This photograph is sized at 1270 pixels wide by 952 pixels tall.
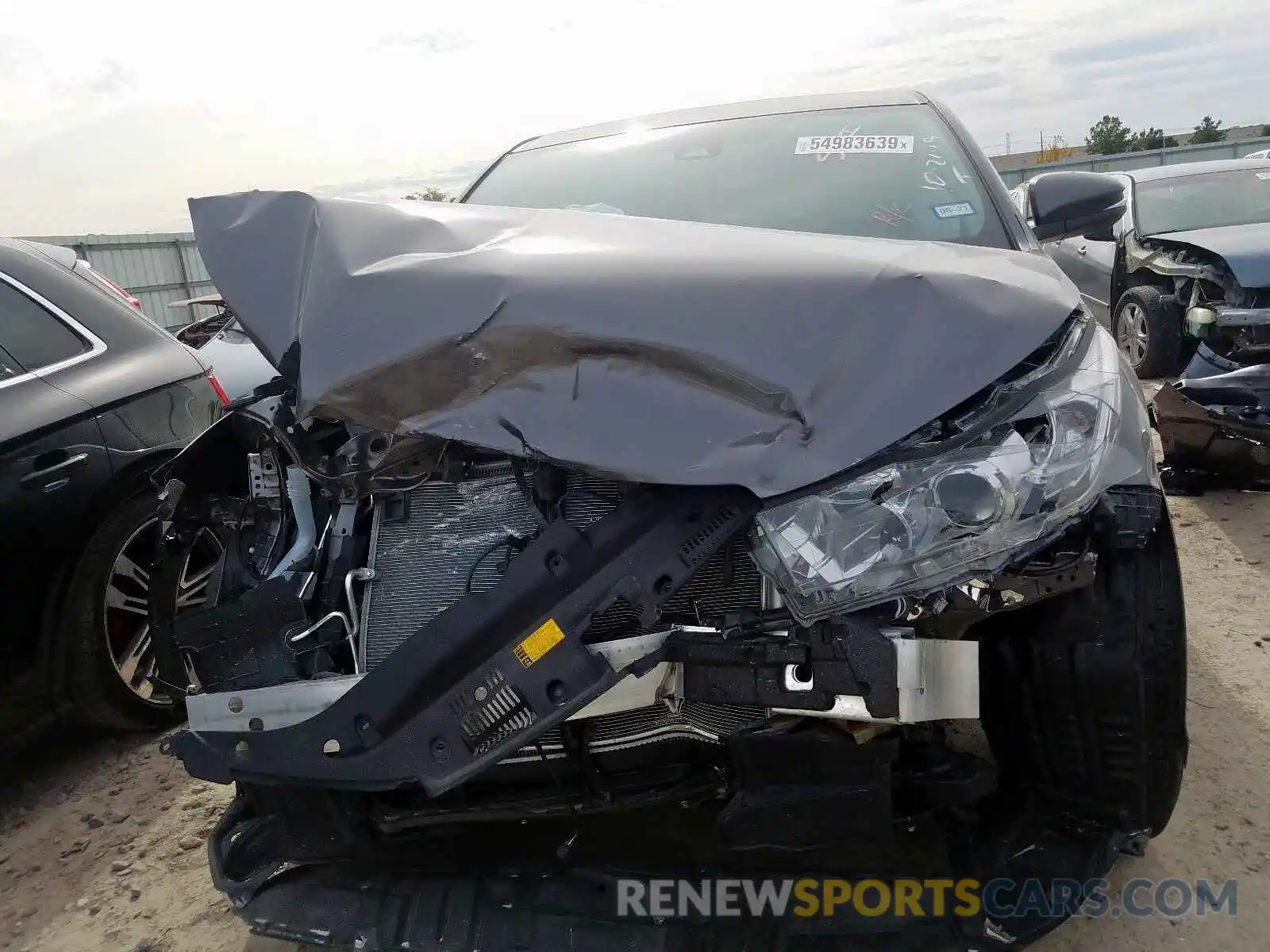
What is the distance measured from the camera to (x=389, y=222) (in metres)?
1.95

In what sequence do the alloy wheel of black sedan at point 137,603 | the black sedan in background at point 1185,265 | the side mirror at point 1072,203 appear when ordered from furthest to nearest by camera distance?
the black sedan in background at point 1185,265, the alloy wheel of black sedan at point 137,603, the side mirror at point 1072,203

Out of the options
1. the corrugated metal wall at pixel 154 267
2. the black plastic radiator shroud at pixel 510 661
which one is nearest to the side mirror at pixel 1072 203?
the black plastic radiator shroud at pixel 510 661

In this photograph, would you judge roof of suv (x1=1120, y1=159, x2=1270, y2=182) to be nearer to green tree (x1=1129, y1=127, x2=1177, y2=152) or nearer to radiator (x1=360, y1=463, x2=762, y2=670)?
radiator (x1=360, y1=463, x2=762, y2=670)

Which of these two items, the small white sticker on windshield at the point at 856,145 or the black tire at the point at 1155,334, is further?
the black tire at the point at 1155,334

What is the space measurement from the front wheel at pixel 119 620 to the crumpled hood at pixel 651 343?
143 centimetres

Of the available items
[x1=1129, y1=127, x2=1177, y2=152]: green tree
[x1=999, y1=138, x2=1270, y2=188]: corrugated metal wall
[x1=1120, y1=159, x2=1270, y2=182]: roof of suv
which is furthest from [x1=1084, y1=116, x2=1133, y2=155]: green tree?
[x1=1120, y1=159, x2=1270, y2=182]: roof of suv

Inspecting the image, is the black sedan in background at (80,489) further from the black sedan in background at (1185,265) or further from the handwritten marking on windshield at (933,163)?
the black sedan in background at (1185,265)

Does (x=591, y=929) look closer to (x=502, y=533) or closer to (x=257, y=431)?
(x=502, y=533)

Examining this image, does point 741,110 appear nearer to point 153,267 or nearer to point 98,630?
point 98,630

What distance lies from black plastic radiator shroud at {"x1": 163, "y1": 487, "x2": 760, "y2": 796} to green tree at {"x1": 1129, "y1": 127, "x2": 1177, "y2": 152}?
4176cm

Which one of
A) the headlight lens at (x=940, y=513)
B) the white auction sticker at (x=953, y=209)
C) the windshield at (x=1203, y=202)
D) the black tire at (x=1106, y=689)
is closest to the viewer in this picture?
the headlight lens at (x=940, y=513)

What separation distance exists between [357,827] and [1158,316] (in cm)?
690

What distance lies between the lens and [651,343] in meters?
1.63

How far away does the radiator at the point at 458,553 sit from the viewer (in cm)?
185
